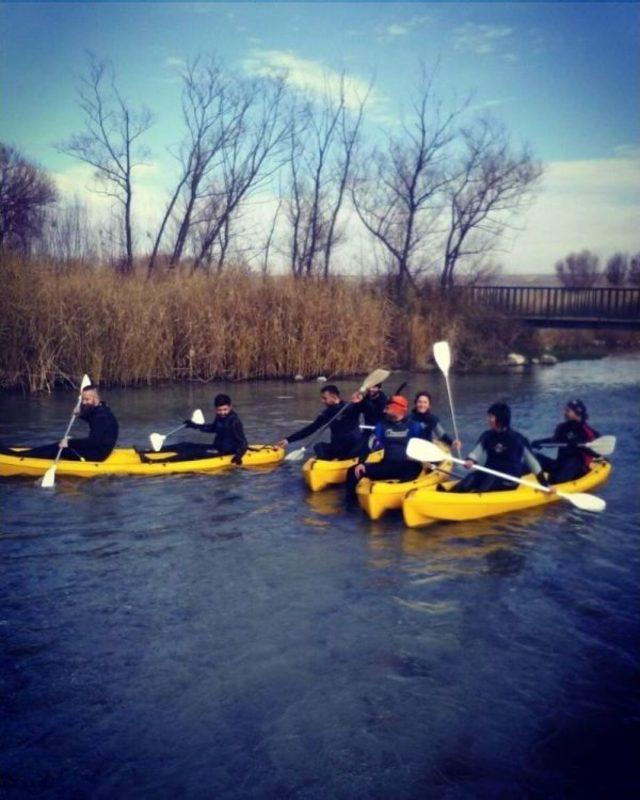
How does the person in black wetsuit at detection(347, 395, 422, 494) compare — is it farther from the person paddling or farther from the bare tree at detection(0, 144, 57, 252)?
the bare tree at detection(0, 144, 57, 252)

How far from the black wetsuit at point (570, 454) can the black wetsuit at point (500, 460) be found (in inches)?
44.7

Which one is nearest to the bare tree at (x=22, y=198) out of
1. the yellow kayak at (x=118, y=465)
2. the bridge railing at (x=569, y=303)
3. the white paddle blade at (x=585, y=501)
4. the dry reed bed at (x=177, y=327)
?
the dry reed bed at (x=177, y=327)

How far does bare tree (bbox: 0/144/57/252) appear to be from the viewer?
27.9 m

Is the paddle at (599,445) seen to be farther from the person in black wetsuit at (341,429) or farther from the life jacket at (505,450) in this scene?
the person in black wetsuit at (341,429)

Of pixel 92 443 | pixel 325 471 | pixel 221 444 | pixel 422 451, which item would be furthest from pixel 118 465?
→ pixel 422 451

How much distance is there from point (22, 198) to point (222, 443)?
23.0 m

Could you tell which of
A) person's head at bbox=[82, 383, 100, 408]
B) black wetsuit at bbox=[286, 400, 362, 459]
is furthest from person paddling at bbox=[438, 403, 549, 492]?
person's head at bbox=[82, 383, 100, 408]

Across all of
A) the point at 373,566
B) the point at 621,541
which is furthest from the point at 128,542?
the point at 621,541

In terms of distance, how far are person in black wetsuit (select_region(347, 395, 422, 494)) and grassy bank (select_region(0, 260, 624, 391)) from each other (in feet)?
31.3

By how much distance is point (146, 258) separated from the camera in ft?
84.3

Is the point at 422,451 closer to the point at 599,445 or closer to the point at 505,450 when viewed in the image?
the point at 505,450

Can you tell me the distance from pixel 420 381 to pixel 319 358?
2688 mm

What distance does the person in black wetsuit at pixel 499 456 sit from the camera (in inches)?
290

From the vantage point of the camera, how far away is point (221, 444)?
9.34 metres
